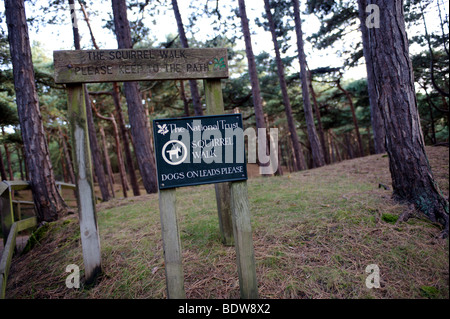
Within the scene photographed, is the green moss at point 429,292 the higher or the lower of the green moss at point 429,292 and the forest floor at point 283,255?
the lower

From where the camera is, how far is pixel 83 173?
314 cm

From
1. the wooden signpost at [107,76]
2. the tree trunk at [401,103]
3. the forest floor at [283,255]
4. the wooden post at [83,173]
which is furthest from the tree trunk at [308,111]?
the wooden post at [83,173]

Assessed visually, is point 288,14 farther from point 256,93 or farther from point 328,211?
point 328,211

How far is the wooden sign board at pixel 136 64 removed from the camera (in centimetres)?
301

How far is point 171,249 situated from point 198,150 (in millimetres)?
1005

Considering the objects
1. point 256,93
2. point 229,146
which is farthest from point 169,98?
point 229,146

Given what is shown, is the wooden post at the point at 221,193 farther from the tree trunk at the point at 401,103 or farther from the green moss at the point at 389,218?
the tree trunk at the point at 401,103

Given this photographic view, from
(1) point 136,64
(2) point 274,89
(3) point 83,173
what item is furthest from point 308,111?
(3) point 83,173

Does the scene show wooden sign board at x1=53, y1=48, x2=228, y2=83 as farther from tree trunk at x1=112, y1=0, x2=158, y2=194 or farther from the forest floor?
tree trunk at x1=112, y1=0, x2=158, y2=194

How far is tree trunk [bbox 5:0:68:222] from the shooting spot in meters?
5.36

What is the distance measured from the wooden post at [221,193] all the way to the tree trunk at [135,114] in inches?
211

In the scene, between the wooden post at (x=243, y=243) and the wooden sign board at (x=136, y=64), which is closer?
the wooden post at (x=243, y=243)

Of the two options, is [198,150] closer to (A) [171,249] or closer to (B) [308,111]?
(A) [171,249]

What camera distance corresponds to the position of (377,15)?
13.6 feet
